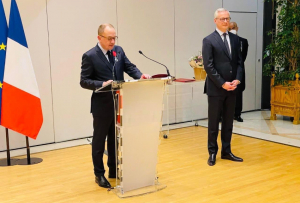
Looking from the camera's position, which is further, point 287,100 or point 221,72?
point 287,100

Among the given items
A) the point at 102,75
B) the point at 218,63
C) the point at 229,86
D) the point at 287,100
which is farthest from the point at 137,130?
the point at 287,100

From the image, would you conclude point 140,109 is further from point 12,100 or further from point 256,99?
point 256,99

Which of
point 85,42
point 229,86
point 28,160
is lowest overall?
point 28,160

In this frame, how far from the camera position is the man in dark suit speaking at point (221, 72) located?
13.8 ft

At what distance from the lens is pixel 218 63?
14.0 ft

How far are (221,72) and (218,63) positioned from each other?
4.3 inches

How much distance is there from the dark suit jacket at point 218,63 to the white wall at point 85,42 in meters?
2.11

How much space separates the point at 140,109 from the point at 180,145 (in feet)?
6.98

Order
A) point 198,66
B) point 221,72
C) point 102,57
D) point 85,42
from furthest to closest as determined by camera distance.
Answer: point 198,66 < point 85,42 < point 221,72 < point 102,57

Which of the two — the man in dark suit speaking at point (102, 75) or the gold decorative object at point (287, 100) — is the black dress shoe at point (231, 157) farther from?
the gold decorative object at point (287, 100)

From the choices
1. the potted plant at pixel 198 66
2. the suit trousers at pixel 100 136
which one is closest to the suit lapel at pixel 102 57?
the suit trousers at pixel 100 136

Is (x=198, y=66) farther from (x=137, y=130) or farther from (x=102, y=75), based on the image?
(x=137, y=130)

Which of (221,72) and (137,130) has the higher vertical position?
(221,72)

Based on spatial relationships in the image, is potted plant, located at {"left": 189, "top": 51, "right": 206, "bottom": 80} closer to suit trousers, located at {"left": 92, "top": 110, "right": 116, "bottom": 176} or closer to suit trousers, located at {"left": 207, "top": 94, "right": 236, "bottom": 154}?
suit trousers, located at {"left": 207, "top": 94, "right": 236, "bottom": 154}
